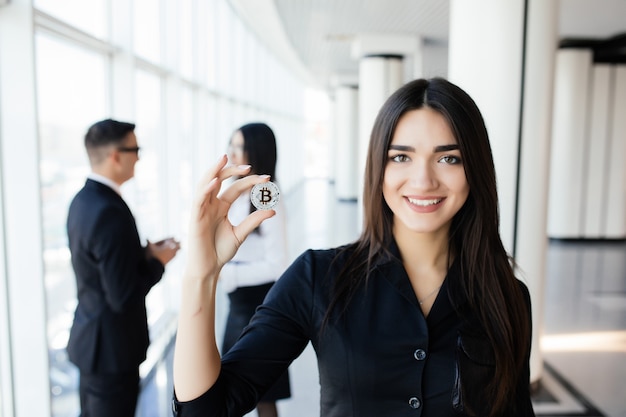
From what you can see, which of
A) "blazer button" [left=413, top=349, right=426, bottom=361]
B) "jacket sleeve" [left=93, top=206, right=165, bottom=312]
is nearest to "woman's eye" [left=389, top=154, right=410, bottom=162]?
"blazer button" [left=413, top=349, right=426, bottom=361]

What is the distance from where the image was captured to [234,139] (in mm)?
2838

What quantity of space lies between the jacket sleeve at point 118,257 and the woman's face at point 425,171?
4.88 ft

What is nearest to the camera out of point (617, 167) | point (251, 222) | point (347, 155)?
point (251, 222)

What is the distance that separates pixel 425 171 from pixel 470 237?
0.28m

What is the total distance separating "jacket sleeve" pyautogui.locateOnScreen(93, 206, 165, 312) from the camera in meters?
2.37

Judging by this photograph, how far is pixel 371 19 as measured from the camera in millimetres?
10008

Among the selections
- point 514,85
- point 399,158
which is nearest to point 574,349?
point 514,85

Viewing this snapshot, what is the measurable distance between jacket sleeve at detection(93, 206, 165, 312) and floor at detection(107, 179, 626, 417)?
5.31 ft

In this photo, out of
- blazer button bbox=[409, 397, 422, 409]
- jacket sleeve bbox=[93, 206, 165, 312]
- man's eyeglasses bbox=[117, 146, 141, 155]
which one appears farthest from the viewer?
man's eyeglasses bbox=[117, 146, 141, 155]

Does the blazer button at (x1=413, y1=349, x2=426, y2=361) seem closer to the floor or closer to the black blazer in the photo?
the black blazer

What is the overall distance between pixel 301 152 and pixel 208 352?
1030 inches

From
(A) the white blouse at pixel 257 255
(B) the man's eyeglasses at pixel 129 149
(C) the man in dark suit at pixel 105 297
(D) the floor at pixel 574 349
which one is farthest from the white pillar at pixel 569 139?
(C) the man in dark suit at pixel 105 297

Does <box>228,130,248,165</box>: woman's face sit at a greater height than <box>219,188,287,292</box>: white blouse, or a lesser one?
greater

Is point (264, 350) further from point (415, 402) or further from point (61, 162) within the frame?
point (61, 162)
